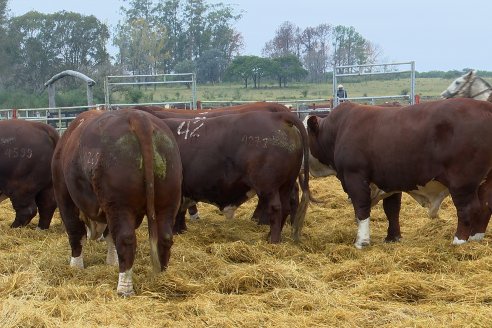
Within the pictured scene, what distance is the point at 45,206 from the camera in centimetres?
823

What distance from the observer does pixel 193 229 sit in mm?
8070

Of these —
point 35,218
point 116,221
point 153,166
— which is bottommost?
point 35,218

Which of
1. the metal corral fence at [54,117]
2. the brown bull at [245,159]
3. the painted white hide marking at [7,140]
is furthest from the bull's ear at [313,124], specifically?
the metal corral fence at [54,117]

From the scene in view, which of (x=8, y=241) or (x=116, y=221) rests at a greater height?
(x=116, y=221)

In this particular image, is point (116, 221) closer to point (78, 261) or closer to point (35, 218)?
point (78, 261)

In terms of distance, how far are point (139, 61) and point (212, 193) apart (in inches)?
1849

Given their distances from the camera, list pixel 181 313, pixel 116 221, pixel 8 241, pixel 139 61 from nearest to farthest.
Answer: pixel 181 313 → pixel 116 221 → pixel 8 241 → pixel 139 61

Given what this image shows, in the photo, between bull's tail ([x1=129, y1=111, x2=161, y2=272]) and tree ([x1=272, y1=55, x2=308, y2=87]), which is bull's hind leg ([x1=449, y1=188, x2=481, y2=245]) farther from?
tree ([x1=272, y1=55, x2=308, y2=87])

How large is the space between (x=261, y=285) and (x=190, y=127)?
2.91m

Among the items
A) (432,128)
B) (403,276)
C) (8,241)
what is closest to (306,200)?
(432,128)

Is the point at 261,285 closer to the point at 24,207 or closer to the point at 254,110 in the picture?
the point at 254,110

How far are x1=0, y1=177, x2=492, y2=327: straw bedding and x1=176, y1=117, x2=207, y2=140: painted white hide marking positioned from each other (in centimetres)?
110

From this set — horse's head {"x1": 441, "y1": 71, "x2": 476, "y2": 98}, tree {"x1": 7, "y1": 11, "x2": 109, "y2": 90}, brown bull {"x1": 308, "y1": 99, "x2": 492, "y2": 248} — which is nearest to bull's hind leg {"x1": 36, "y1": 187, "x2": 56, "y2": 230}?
brown bull {"x1": 308, "y1": 99, "x2": 492, "y2": 248}

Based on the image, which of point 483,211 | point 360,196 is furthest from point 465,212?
point 360,196
